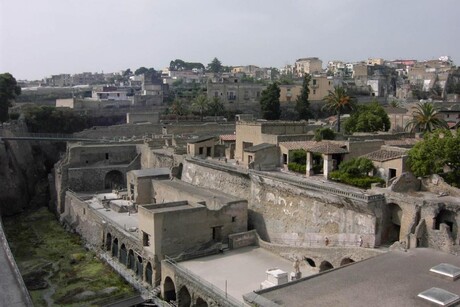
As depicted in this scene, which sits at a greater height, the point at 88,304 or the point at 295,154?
the point at 295,154

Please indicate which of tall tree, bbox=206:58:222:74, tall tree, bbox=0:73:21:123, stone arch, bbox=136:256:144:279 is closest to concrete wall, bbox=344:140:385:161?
stone arch, bbox=136:256:144:279

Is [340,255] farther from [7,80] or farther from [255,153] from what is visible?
[7,80]

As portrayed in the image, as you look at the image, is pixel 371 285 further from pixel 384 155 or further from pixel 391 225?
pixel 384 155

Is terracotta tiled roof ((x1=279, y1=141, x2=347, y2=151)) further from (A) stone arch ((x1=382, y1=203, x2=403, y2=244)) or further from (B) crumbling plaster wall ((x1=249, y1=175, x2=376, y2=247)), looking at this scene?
(A) stone arch ((x1=382, y1=203, x2=403, y2=244))

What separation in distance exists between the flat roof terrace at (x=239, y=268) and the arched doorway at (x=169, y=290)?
117 cm

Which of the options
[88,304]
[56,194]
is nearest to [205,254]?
[88,304]

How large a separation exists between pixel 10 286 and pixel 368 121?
33.4 metres

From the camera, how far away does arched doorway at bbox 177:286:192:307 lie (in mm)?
25875

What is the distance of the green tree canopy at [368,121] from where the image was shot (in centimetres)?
4603

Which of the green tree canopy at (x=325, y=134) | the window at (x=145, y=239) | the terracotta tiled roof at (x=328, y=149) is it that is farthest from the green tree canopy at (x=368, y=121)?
the window at (x=145, y=239)

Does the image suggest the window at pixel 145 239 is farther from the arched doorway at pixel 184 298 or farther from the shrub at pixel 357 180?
the shrub at pixel 357 180

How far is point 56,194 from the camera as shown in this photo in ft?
154

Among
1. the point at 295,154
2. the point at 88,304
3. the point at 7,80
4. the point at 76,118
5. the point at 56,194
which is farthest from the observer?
the point at 76,118

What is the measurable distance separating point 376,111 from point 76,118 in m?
38.9
